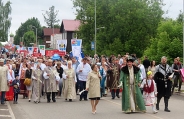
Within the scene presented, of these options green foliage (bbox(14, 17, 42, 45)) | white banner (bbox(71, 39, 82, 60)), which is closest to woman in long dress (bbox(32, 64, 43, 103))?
white banner (bbox(71, 39, 82, 60))

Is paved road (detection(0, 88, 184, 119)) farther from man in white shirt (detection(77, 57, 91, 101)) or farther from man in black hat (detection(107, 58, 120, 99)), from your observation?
man in white shirt (detection(77, 57, 91, 101))

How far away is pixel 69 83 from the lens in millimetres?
19234

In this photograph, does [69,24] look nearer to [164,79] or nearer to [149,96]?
[164,79]

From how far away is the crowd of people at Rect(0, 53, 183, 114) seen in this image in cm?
1449

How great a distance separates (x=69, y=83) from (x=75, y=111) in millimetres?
4013

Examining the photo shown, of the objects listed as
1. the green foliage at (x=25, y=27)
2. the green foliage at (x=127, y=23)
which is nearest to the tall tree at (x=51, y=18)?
the green foliage at (x=25, y=27)

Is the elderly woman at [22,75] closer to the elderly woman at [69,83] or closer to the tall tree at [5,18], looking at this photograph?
the elderly woman at [69,83]

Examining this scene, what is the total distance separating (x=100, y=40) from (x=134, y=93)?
3357cm

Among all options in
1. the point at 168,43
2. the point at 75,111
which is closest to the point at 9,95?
the point at 75,111

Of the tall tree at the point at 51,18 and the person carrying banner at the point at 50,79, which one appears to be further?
the tall tree at the point at 51,18

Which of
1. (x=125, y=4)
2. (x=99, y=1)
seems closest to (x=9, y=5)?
(x=99, y=1)

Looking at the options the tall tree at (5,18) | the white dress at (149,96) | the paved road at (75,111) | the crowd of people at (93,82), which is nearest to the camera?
the paved road at (75,111)

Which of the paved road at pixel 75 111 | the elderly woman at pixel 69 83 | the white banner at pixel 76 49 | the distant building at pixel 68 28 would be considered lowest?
the paved road at pixel 75 111

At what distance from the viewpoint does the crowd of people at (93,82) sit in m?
14.5
